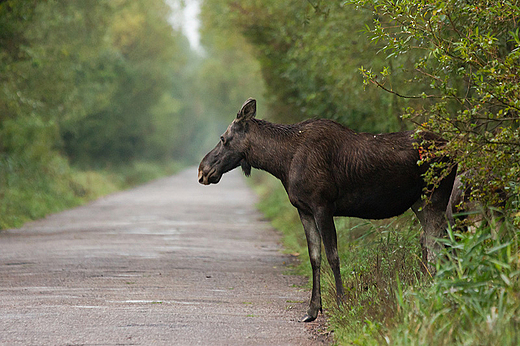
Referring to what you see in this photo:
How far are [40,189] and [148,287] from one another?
1772cm

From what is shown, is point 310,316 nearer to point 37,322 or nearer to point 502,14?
point 37,322

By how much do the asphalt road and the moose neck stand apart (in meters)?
1.57

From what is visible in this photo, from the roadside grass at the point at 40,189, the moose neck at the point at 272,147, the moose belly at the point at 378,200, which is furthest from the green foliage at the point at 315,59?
the roadside grass at the point at 40,189

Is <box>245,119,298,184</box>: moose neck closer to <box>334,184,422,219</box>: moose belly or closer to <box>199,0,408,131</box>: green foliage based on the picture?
<box>334,184,422,219</box>: moose belly

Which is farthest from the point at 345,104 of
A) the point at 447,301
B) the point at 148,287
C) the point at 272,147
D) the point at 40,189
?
the point at 40,189

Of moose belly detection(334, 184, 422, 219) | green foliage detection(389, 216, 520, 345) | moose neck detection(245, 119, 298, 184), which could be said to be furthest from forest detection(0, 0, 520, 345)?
moose neck detection(245, 119, 298, 184)

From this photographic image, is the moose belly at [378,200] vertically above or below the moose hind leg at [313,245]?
above

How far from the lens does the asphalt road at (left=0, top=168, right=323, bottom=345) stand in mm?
6871

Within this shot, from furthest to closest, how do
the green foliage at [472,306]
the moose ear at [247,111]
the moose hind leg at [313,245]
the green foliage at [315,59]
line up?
the green foliage at [315,59]
the moose ear at [247,111]
the moose hind leg at [313,245]
the green foliage at [472,306]

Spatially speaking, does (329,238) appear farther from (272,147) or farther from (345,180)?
(272,147)

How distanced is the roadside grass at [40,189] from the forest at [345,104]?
0.09 m

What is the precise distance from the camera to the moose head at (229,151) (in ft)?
26.9

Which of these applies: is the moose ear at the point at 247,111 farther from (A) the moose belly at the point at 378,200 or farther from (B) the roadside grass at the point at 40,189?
(B) the roadside grass at the point at 40,189

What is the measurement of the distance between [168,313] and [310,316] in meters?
1.47
